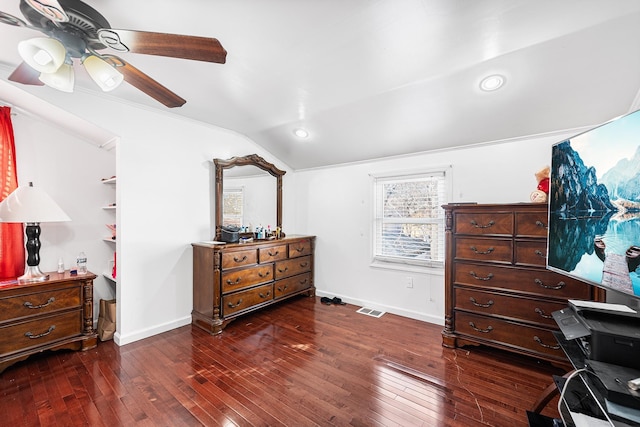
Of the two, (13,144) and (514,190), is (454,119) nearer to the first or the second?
(514,190)

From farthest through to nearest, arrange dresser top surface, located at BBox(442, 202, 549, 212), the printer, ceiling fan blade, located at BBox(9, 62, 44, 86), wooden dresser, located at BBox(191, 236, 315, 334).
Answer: wooden dresser, located at BBox(191, 236, 315, 334)
dresser top surface, located at BBox(442, 202, 549, 212)
ceiling fan blade, located at BBox(9, 62, 44, 86)
the printer

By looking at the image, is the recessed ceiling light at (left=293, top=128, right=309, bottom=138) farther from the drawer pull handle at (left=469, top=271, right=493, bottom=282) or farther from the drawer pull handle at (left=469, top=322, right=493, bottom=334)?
the drawer pull handle at (left=469, top=322, right=493, bottom=334)

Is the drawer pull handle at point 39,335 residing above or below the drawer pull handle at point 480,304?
below

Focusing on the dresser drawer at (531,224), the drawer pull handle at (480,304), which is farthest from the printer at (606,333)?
the drawer pull handle at (480,304)

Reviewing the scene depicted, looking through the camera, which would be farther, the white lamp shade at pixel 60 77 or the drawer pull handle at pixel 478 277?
the drawer pull handle at pixel 478 277

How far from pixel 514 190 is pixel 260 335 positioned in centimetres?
298

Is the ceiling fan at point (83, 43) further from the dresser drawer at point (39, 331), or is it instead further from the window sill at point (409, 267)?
the window sill at point (409, 267)

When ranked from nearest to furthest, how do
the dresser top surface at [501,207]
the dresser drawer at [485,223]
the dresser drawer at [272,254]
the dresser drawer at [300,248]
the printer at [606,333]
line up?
the printer at [606,333] → the dresser top surface at [501,207] → the dresser drawer at [485,223] → the dresser drawer at [272,254] → the dresser drawer at [300,248]

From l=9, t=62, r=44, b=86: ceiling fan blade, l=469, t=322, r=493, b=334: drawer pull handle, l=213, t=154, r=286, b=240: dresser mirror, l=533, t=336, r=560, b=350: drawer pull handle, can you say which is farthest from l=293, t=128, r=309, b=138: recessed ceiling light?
l=533, t=336, r=560, b=350: drawer pull handle

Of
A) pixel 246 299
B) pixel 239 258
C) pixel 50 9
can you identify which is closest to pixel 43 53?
pixel 50 9

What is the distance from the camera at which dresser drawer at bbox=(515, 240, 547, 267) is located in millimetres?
2088

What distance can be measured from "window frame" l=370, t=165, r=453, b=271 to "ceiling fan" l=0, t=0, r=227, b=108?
249 cm

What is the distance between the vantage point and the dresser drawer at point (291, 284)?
3.44 metres

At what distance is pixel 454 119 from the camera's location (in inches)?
100
